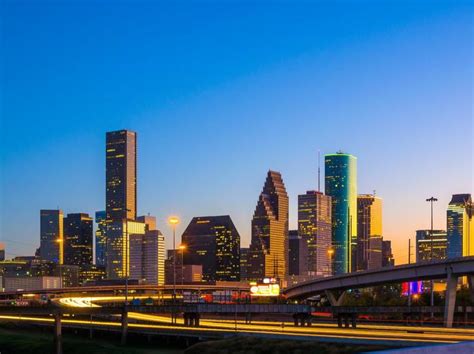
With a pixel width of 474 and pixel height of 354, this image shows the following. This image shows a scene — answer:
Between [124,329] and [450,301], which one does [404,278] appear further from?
[124,329]

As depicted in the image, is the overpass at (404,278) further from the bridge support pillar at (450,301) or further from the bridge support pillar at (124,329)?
the bridge support pillar at (124,329)

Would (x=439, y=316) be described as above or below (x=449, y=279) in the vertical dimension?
below

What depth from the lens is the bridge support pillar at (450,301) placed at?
377 ft

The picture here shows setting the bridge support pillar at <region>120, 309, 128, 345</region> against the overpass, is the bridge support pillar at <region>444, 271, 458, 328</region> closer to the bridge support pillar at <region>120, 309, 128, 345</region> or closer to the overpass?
the overpass

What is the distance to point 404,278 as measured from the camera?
130 m

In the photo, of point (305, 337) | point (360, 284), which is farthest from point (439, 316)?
point (305, 337)

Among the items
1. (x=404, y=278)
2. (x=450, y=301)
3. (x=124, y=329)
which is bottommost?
(x=124, y=329)

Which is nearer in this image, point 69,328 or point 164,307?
point 164,307

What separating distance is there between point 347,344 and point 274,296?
118635 millimetres

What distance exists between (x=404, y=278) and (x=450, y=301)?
43.9 feet

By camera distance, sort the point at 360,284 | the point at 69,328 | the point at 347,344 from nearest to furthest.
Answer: the point at 347,344 < the point at 69,328 < the point at 360,284

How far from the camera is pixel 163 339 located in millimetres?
88750

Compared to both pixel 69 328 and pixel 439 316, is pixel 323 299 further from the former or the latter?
pixel 69 328

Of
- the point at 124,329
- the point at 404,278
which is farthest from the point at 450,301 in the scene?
the point at 124,329
